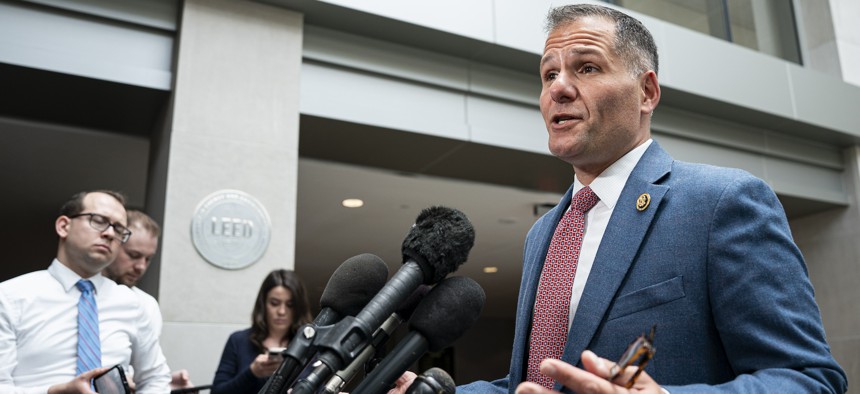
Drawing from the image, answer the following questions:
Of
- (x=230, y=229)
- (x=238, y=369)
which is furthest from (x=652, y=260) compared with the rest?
(x=230, y=229)

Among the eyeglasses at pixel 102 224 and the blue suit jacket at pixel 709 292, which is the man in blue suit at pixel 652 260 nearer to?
the blue suit jacket at pixel 709 292

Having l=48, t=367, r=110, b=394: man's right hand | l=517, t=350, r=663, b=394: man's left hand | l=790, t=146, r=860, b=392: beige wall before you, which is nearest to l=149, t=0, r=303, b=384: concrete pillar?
l=48, t=367, r=110, b=394: man's right hand

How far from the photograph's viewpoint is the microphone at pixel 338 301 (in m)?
0.95

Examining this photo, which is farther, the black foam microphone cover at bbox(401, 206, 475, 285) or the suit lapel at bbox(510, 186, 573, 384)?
the suit lapel at bbox(510, 186, 573, 384)

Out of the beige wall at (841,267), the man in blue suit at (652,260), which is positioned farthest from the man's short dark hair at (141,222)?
the beige wall at (841,267)

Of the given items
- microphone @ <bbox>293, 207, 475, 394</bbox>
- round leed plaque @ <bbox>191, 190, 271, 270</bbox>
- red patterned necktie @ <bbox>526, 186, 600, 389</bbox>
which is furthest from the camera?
round leed plaque @ <bbox>191, 190, 271, 270</bbox>

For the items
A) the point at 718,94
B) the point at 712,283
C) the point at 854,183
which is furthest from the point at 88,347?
the point at 854,183

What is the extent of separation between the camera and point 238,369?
3.64 meters

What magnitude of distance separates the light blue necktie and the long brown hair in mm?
933

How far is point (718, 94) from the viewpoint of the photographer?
6.60 metres

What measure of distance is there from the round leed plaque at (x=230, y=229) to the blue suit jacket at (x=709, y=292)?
3.34 meters

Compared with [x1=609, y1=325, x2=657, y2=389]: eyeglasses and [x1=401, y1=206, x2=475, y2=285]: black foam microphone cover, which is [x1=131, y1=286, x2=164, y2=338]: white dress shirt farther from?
[x1=609, y1=325, x2=657, y2=389]: eyeglasses

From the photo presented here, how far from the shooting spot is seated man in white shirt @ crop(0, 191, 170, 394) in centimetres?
272

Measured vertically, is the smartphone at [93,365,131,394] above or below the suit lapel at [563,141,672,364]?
below
